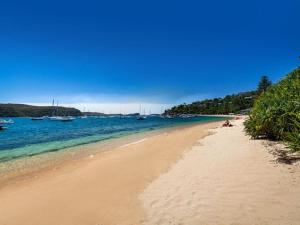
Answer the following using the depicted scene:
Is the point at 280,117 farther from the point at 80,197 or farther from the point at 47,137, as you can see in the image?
the point at 47,137

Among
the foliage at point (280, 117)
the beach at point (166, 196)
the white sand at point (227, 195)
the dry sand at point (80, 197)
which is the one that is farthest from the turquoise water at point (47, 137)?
the foliage at point (280, 117)

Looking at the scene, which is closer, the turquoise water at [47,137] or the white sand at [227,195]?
the white sand at [227,195]

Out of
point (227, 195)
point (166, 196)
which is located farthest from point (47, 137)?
point (227, 195)

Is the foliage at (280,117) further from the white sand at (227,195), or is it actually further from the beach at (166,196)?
the white sand at (227,195)

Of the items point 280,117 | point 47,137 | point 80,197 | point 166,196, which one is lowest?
point 47,137

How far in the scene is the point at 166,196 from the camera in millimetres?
7246

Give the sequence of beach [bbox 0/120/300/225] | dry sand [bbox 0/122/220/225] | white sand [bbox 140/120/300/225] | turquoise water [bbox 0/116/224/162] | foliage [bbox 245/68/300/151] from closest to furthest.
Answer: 1. white sand [bbox 140/120/300/225]
2. beach [bbox 0/120/300/225]
3. dry sand [bbox 0/122/220/225]
4. foliage [bbox 245/68/300/151]
5. turquoise water [bbox 0/116/224/162]

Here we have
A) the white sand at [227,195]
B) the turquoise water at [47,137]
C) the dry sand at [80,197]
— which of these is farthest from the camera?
the turquoise water at [47,137]

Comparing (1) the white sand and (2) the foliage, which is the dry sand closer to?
(1) the white sand

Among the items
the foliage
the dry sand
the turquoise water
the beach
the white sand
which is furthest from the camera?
the turquoise water

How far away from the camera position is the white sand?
5.57 m

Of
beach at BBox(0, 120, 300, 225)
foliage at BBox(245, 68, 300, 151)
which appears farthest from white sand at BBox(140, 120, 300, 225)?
foliage at BBox(245, 68, 300, 151)

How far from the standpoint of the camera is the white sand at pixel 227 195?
5574mm

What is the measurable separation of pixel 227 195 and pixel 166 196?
1464mm
